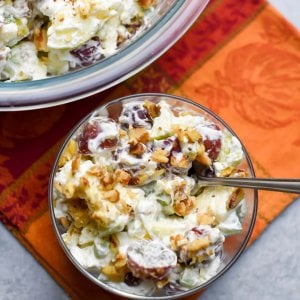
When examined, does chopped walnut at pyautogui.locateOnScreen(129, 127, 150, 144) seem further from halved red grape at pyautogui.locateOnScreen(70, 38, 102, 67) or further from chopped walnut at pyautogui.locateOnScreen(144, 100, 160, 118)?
halved red grape at pyautogui.locateOnScreen(70, 38, 102, 67)

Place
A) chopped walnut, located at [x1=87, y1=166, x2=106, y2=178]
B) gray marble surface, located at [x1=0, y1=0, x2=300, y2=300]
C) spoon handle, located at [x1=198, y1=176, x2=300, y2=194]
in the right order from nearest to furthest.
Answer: spoon handle, located at [x1=198, y1=176, x2=300, y2=194], chopped walnut, located at [x1=87, y1=166, x2=106, y2=178], gray marble surface, located at [x1=0, y1=0, x2=300, y2=300]

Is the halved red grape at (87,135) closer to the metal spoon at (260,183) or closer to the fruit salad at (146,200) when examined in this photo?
the fruit salad at (146,200)

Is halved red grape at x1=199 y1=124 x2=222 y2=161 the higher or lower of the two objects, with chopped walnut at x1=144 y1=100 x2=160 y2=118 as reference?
lower

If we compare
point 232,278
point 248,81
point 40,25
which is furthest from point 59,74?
point 232,278

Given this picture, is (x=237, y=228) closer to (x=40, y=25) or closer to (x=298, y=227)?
(x=298, y=227)

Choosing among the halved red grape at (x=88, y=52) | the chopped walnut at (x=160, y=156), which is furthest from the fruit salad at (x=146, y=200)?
the halved red grape at (x=88, y=52)

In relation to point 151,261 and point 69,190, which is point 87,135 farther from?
point 151,261

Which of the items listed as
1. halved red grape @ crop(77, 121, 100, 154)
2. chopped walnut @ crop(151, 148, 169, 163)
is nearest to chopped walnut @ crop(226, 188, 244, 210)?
chopped walnut @ crop(151, 148, 169, 163)
